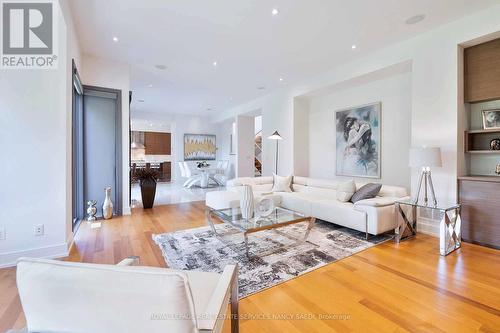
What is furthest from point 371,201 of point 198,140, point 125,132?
point 198,140

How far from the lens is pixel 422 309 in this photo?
1.81 metres

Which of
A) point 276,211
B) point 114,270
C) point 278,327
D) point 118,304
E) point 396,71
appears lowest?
point 278,327

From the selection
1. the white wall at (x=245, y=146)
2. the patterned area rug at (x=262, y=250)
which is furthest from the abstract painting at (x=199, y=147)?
the patterned area rug at (x=262, y=250)

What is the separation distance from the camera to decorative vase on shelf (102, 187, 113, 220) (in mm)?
4344

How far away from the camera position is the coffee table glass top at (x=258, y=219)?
2762 mm

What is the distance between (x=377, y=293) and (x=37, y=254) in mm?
3382

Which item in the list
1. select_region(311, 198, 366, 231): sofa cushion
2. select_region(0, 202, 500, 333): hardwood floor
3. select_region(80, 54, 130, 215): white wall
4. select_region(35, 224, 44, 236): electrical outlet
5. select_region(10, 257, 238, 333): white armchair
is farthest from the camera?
select_region(80, 54, 130, 215): white wall

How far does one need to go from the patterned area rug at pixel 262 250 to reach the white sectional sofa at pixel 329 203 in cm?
20

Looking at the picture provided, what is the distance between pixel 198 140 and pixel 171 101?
276 cm

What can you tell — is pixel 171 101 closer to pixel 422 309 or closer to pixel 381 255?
pixel 381 255

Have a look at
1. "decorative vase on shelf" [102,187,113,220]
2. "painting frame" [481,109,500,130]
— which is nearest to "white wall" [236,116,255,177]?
"decorative vase on shelf" [102,187,113,220]

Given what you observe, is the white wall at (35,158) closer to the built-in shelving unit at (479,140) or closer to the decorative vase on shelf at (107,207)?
the decorative vase on shelf at (107,207)

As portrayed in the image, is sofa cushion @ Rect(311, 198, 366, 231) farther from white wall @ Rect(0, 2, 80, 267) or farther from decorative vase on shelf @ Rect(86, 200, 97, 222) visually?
decorative vase on shelf @ Rect(86, 200, 97, 222)

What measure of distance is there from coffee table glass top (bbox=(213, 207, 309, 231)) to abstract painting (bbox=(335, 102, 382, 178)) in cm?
240
